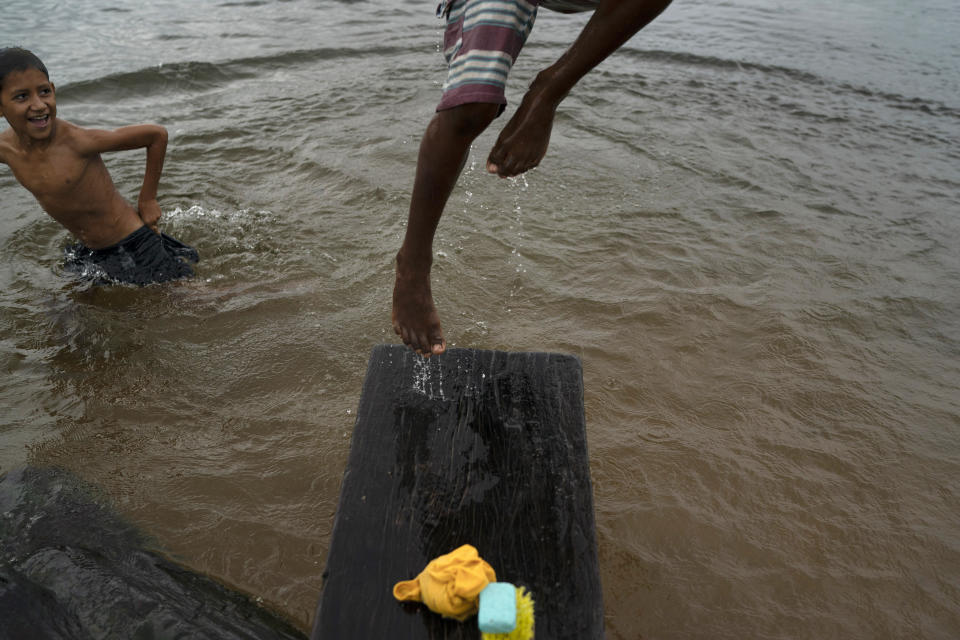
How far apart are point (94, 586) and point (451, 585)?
113 cm

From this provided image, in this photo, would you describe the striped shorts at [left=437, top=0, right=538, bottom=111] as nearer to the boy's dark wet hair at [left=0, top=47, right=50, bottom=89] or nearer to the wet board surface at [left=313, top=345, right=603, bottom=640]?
the wet board surface at [left=313, top=345, right=603, bottom=640]

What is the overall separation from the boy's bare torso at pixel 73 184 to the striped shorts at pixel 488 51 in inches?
103

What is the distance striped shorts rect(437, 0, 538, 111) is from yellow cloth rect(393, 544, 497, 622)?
1054mm

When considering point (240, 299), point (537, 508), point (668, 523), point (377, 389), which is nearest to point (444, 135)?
point (377, 389)

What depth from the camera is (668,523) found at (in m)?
2.31

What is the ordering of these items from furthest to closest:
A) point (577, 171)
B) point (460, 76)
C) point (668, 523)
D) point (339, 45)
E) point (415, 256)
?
point (339, 45) → point (577, 171) → point (668, 523) → point (415, 256) → point (460, 76)

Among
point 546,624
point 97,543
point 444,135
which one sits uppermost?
point 444,135

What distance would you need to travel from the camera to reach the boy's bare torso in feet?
10.4

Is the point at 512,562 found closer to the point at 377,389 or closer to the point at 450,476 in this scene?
the point at 450,476

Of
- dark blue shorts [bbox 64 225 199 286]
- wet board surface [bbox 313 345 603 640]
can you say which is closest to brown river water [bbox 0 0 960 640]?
dark blue shorts [bbox 64 225 199 286]

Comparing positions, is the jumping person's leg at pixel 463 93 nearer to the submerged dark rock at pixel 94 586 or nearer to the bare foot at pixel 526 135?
the bare foot at pixel 526 135

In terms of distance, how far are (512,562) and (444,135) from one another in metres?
1.06

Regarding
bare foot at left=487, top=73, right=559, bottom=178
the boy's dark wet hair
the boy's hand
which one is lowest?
the boy's hand

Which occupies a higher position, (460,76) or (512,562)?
(460,76)
